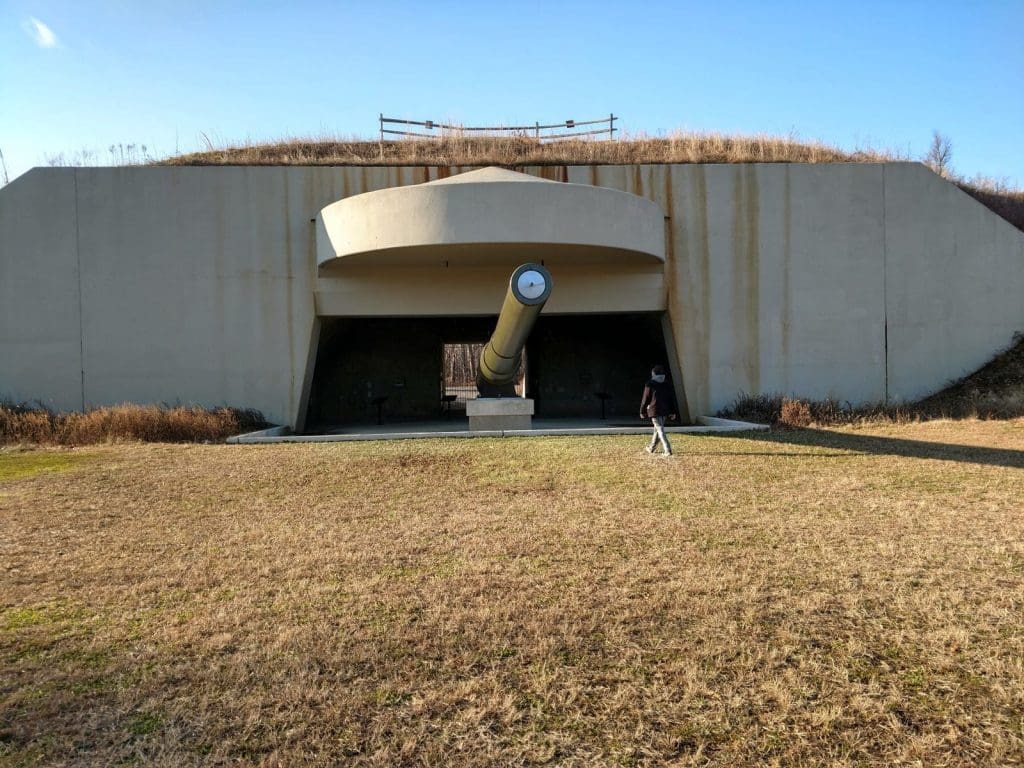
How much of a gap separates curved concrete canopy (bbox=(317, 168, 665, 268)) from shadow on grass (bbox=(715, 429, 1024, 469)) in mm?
4964

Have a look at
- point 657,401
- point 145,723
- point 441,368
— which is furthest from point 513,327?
point 441,368

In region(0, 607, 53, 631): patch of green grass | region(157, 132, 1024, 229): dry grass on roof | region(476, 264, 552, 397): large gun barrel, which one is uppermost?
region(157, 132, 1024, 229): dry grass on roof

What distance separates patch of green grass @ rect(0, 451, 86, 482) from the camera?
1030cm

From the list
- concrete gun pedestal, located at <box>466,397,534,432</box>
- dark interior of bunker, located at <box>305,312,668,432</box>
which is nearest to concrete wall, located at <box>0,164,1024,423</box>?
concrete gun pedestal, located at <box>466,397,534,432</box>

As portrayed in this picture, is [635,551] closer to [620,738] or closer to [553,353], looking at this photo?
[620,738]

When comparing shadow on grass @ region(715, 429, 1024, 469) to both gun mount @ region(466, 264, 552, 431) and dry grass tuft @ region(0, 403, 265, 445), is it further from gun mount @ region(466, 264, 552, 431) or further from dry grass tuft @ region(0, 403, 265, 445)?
dry grass tuft @ region(0, 403, 265, 445)

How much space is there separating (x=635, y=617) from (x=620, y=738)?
131cm

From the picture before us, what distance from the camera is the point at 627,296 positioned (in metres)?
17.6

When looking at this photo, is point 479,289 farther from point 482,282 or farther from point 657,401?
point 657,401

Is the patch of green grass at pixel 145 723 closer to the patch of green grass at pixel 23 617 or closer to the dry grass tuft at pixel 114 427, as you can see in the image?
the patch of green grass at pixel 23 617

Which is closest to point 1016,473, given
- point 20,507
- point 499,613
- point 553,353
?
point 499,613

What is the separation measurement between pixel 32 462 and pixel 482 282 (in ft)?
32.1

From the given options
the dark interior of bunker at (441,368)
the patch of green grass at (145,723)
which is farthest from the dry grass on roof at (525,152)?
the patch of green grass at (145,723)

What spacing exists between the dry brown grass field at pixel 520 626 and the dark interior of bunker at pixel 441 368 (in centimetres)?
1458
